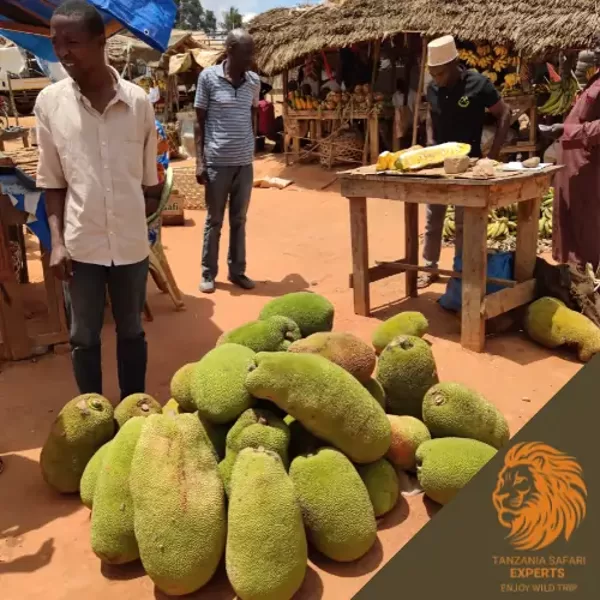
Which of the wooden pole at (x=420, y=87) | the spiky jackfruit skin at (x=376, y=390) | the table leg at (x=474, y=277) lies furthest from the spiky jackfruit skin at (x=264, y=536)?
the wooden pole at (x=420, y=87)

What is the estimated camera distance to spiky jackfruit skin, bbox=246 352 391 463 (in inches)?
95.8

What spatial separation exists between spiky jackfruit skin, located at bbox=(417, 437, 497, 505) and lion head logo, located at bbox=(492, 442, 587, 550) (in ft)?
1.31

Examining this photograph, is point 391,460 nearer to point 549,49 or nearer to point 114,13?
point 114,13

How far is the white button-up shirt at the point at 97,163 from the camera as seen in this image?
2.81 meters

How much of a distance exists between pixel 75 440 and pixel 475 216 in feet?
8.73

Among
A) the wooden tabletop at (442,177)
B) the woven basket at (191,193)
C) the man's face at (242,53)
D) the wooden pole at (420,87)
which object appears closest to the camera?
the wooden tabletop at (442,177)

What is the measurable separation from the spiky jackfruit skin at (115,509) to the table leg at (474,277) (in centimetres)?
243

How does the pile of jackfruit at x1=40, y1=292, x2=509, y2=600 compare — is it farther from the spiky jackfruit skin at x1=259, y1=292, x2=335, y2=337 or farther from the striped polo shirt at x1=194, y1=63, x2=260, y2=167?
the striped polo shirt at x1=194, y1=63, x2=260, y2=167

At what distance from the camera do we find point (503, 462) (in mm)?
2164

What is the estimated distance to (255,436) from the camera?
7.97 feet

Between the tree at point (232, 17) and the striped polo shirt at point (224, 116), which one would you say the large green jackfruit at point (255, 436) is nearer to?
the striped polo shirt at point (224, 116)

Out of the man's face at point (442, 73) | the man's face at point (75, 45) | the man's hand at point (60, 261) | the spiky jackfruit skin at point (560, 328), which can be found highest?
the man's face at point (75, 45)

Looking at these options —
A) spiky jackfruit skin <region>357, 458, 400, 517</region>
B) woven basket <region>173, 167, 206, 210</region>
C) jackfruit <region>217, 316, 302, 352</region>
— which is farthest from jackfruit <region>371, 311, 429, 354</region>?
woven basket <region>173, 167, 206, 210</region>

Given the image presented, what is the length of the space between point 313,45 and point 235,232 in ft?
22.1
